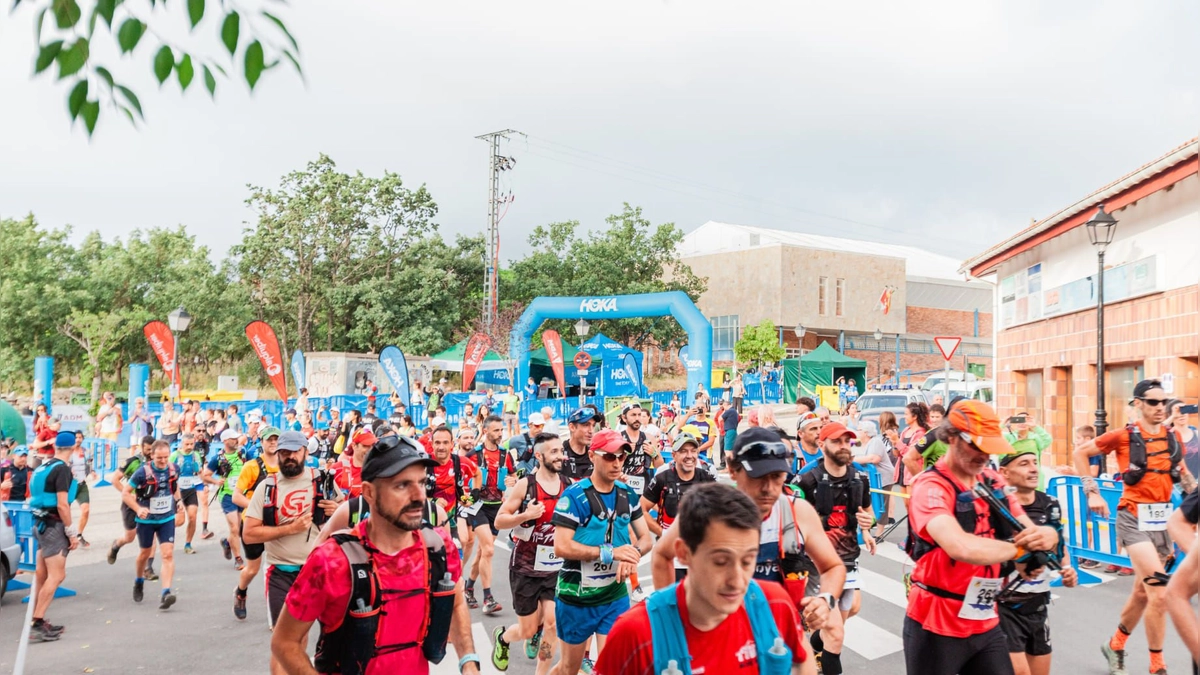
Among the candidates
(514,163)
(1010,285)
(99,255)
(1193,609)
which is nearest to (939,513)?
(1193,609)

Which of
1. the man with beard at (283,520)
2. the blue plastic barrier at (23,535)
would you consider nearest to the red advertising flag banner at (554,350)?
the blue plastic barrier at (23,535)

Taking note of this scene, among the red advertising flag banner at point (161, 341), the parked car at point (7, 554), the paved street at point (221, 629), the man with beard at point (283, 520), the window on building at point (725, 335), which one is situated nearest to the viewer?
the man with beard at point (283, 520)

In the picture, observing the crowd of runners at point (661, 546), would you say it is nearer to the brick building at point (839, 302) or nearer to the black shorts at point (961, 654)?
the black shorts at point (961, 654)

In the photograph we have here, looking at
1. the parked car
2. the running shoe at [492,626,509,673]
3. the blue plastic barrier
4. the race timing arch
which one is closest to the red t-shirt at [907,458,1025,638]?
the running shoe at [492,626,509,673]

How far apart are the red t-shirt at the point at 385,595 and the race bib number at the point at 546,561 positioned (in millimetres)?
3132

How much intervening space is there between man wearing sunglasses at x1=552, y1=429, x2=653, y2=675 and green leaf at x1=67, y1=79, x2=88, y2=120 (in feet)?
12.3

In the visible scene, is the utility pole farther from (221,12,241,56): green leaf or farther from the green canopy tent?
(221,12,241,56): green leaf

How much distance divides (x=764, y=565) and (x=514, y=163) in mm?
45548

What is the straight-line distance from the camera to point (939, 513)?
13.6 feet

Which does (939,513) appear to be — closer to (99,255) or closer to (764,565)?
(764,565)

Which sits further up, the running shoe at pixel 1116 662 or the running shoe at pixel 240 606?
the running shoe at pixel 1116 662

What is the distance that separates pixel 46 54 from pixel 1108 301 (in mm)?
18571

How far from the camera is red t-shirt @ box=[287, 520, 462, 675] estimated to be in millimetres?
3309

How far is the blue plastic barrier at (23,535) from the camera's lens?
10278 millimetres
